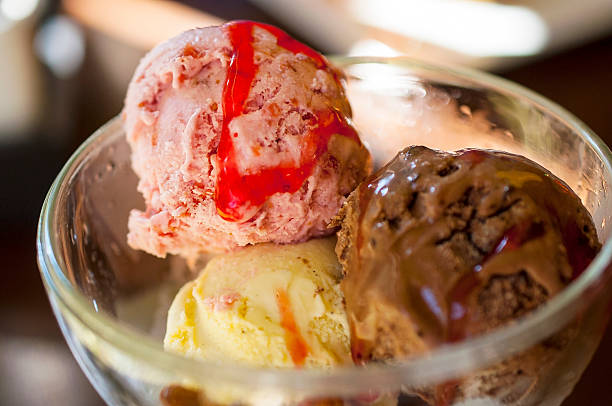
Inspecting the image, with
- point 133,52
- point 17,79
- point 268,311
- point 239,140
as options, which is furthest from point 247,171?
point 133,52

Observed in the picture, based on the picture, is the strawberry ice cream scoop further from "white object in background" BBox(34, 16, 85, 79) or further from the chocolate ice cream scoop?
"white object in background" BBox(34, 16, 85, 79)

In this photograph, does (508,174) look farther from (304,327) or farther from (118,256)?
(118,256)

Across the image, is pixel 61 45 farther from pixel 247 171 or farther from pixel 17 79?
pixel 247 171

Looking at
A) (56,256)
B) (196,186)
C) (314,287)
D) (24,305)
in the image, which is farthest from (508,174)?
(24,305)

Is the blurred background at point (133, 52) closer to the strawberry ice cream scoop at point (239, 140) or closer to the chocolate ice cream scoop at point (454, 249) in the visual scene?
the strawberry ice cream scoop at point (239, 140)

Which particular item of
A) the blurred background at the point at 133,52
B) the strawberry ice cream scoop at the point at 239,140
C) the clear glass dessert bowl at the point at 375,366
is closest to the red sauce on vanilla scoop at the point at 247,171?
the strawberry ice cream scoop at the point at 239,140

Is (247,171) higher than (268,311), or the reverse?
(247,171)

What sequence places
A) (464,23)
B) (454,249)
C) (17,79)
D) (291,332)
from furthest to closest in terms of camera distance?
1. (464,23)
2. (17,79)
3. (291,332)
4. (454,249)
